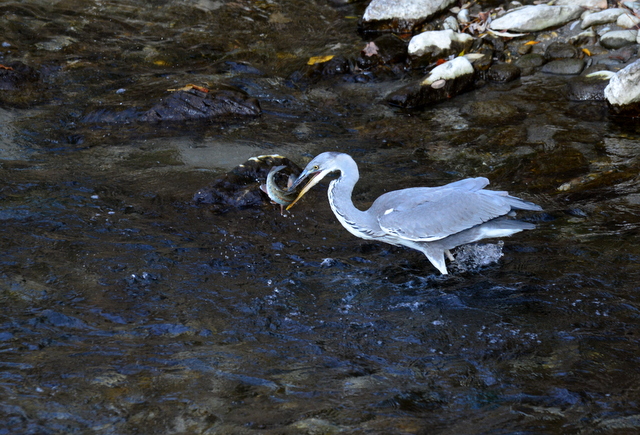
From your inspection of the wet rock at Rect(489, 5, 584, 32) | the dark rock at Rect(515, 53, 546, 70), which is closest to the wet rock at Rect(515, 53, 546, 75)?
the dark rock at Rect(515, 53, 546, 70)

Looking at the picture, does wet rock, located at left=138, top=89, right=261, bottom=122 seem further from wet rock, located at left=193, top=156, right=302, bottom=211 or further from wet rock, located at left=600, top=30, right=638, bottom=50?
wet rock, located at left=600, top=30, right=638, bottom=50

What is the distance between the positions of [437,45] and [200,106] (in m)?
4.59

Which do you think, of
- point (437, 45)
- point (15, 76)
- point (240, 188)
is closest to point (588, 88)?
point (437, 45)

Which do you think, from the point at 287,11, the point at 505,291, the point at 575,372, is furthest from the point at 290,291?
the point at 287,11

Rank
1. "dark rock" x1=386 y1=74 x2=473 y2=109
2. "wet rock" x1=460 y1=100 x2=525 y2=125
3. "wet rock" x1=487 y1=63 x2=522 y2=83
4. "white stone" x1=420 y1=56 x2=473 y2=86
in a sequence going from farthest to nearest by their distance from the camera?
"wet rock" x1=487 y1=63 x2=522 y2=83, "white stone" x1=420 y1=56 x2=473 y2=86, "dark rock" x1=386 y1=74 x2=473 y2=109, "wet rock" x1=460 y1=100 x2=525 y2=125

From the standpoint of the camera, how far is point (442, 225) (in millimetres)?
5613

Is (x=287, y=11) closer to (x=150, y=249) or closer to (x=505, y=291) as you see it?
(x=150, y=249)

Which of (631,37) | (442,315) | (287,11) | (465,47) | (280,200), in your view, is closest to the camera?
(442,315)

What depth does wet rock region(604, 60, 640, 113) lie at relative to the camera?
852cm

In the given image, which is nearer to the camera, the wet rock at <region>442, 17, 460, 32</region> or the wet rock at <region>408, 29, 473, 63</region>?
the wet rock at <region>408, 29, 473, 63</region>

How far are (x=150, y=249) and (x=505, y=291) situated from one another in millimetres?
3368

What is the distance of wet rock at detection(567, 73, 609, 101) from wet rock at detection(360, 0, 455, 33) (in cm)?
386

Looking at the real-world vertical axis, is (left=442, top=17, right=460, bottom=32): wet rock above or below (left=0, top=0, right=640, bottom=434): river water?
above

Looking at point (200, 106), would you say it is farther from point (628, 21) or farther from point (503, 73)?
point (628, 21)
